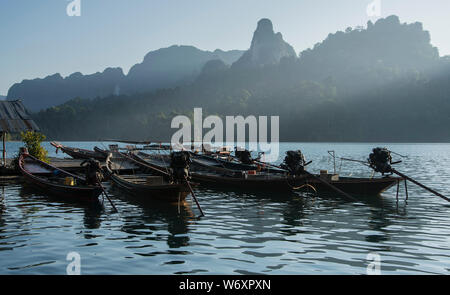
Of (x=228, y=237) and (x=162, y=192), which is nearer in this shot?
(x=228, y=237)

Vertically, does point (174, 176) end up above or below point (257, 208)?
above

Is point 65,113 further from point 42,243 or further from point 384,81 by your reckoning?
point 42,243

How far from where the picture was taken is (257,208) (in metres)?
21.5

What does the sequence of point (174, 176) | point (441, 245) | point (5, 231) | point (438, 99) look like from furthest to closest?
point (438, 99), point (174, 176), point (5, 231), point (441, 245)

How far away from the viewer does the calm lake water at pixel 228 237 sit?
11242mm

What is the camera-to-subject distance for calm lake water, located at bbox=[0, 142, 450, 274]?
11.2 meters

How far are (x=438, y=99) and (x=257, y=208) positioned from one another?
13805 centimetres

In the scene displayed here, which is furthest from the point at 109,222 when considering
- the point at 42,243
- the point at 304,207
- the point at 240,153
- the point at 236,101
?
the point at 236,101

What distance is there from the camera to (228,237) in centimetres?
1455

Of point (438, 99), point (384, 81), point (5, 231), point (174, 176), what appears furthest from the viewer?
point (384, 81)

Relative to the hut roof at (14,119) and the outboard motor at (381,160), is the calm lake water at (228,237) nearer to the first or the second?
the outboard motor at (381,160)

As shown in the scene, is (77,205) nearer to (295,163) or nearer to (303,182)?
(295,163)
